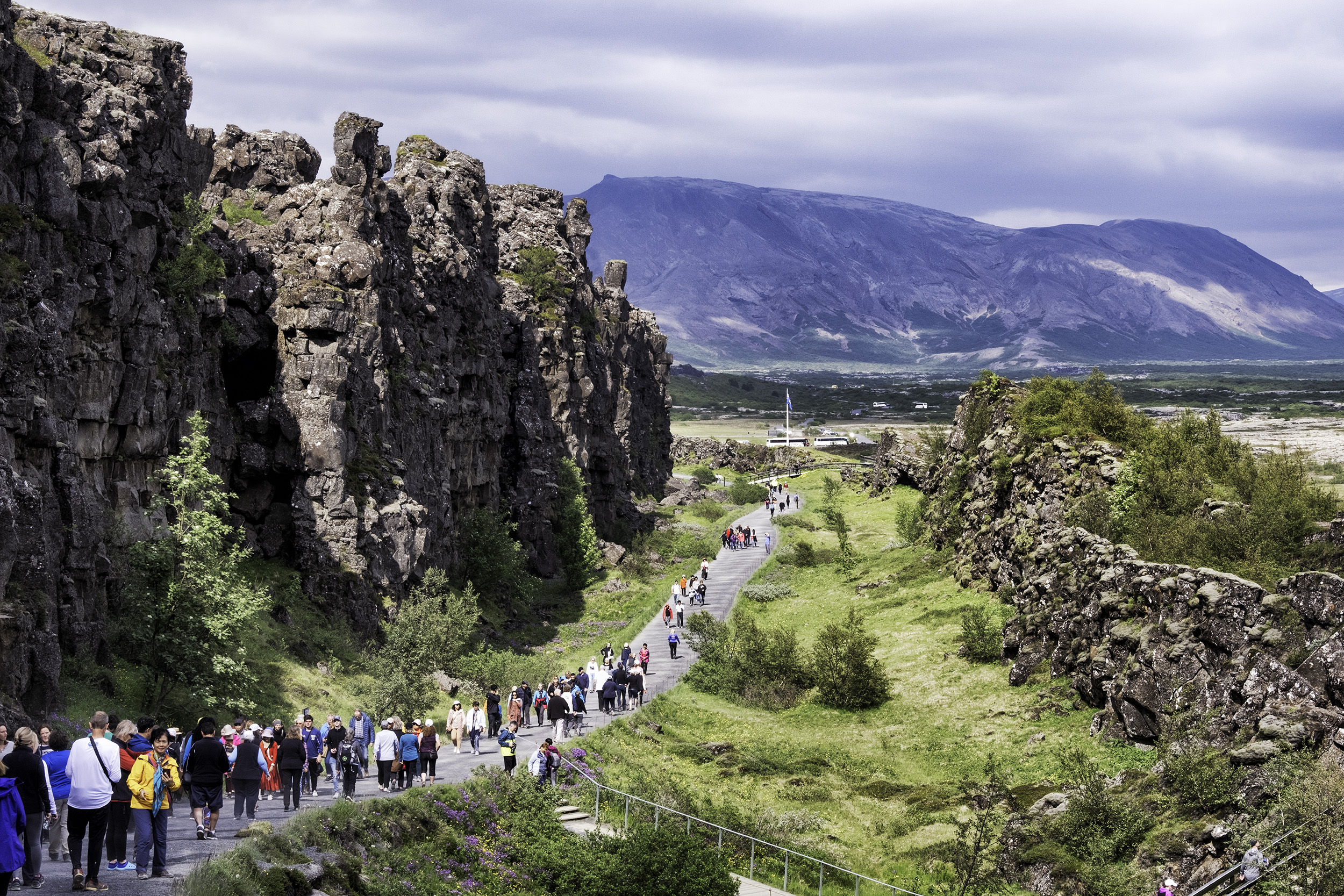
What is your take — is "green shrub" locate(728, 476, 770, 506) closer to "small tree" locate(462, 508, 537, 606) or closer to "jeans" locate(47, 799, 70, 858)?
"small tree" locate(462, 508, 537, 606)

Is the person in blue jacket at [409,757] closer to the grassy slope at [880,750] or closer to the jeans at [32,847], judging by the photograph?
the grassy slope at [880,750]

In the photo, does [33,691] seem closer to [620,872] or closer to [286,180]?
[620,872]

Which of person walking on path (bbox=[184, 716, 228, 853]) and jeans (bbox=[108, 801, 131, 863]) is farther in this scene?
person walking on path (bbox=[184, 716, 228, 853])

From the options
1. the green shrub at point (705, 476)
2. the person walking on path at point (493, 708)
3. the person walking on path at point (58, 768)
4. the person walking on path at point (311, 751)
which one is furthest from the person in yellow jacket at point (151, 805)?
the green shrub at point (705, 476)

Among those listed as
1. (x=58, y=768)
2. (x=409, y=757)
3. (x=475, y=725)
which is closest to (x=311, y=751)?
(x=409, y=757)

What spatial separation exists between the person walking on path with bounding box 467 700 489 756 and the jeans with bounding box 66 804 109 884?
1961 cm

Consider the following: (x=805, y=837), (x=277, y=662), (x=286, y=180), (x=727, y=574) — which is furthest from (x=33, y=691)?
(x=727, y=574)

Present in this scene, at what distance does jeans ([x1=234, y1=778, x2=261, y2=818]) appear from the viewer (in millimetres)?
24469

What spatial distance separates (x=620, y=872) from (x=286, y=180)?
1831 inches

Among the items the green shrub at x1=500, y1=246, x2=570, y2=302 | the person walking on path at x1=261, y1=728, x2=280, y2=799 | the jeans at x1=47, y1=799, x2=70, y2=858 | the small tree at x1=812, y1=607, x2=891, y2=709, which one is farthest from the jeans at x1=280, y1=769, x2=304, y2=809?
the green shrub at x1=500, y1=246, x2=570, y2=302

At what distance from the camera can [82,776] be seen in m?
17.5

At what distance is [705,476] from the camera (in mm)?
167500

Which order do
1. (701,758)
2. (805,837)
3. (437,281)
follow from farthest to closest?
(437,281), (701,758), (805,837)

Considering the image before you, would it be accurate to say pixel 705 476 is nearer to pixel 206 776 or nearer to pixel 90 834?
pixel 206 776
